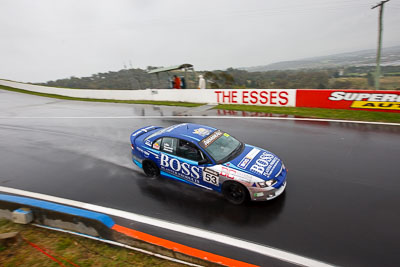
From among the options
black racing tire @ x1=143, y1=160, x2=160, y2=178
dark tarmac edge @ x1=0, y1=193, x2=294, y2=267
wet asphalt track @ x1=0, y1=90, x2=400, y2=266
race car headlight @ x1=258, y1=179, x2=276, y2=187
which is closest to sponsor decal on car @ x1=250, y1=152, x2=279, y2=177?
race car headlight @ x1=258, y1=179, x2=276, y2=187

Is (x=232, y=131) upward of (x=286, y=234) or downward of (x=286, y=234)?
upward

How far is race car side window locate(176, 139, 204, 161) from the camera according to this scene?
5.48 meters

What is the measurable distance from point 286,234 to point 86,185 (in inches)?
201

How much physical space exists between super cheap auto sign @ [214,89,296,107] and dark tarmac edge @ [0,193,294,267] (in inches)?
497

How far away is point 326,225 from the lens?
448 centimetres

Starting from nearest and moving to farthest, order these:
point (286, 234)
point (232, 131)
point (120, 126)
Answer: point (286, 234) → point (232, 131) → point (120, 126)

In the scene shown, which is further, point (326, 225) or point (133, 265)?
point (326, 225)

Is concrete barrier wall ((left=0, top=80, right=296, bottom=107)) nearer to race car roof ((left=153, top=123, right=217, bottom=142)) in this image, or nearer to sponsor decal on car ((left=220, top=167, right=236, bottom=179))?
race car roof ((left=153, top=123, right=217, bottom=142))

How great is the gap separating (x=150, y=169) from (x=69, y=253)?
2.92 meters

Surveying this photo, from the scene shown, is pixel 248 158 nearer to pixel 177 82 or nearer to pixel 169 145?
pixel 169 145

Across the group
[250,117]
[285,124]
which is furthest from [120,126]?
[285,124]

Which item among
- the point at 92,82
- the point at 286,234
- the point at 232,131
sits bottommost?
the point at 286,234

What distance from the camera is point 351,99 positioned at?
41.8 ft

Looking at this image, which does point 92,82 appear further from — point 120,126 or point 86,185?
point 86,185
